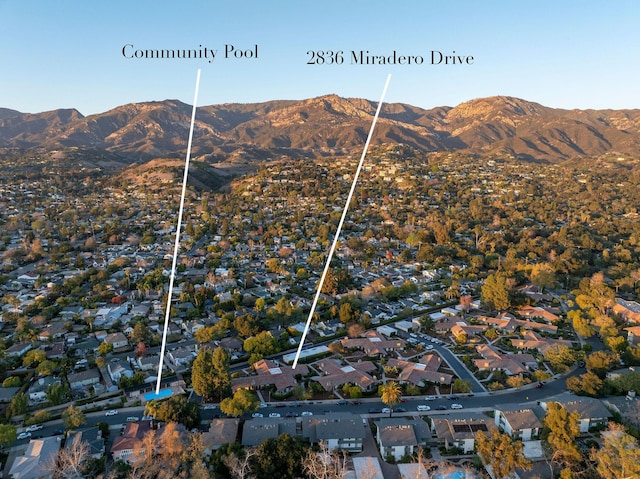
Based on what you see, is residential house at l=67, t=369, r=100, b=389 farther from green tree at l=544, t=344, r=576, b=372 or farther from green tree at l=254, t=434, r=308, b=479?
green tree at l=544, t=344, r=576, b=372

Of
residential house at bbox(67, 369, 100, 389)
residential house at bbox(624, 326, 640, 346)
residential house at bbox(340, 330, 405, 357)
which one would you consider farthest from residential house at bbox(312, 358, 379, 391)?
residential house at bbox(624, 326, 640, 346)

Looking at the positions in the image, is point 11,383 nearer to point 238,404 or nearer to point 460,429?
point 238,404

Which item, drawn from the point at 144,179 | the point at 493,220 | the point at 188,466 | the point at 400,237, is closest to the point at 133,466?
the point at 188,466

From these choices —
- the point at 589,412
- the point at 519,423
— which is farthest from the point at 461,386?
the point at 589,412

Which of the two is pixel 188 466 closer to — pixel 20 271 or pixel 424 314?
pixel 424 314

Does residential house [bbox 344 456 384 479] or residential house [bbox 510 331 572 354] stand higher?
residential house [bbox 510 331 572 354]

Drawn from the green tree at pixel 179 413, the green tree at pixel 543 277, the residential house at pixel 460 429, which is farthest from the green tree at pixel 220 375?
the green tree at pixel 543 277

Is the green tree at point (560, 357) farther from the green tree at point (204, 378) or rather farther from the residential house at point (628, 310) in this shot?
the green tree at point (204, 378)
